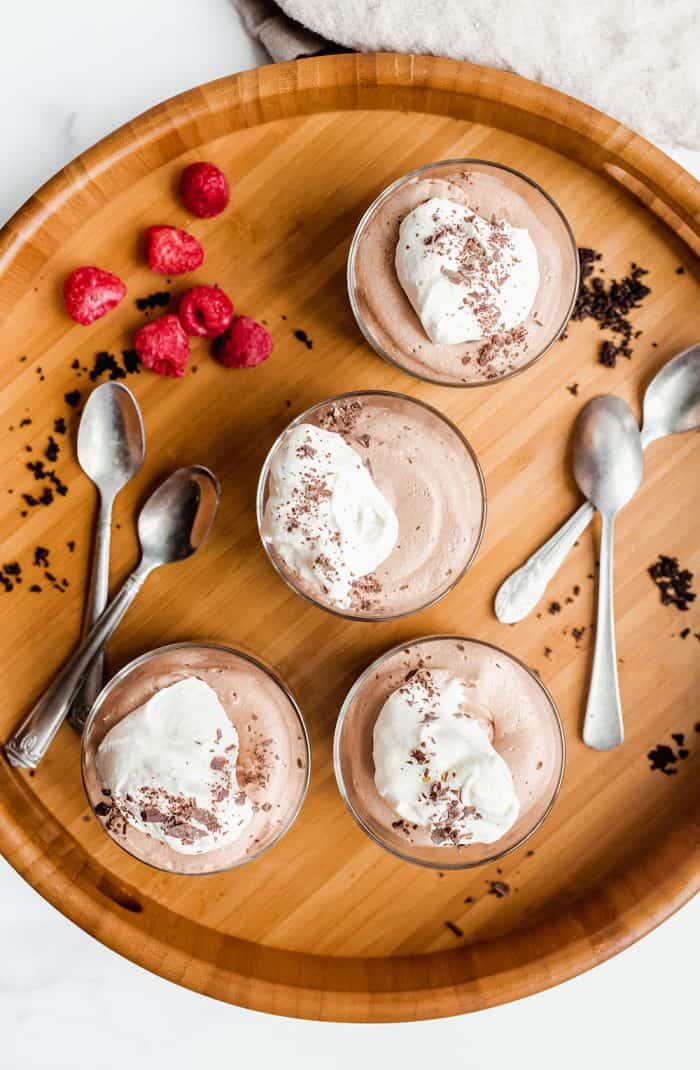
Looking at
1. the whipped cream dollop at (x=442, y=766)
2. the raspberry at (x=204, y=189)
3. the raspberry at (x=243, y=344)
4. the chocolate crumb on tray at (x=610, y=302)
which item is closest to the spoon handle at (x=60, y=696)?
the raspberry at (x=243, y=344)

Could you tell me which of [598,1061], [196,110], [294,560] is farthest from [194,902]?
[196,110]

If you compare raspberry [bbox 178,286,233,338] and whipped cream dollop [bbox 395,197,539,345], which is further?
raspberry [bbox 178,286,233,338]

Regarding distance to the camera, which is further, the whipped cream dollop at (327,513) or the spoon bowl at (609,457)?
the spoon bowl at (609,457)

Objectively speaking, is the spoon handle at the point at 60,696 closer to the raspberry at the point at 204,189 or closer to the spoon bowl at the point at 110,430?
the spoon bowl at the point at 110,430

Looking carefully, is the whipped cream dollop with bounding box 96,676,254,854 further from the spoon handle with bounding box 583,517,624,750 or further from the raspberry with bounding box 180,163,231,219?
the raspberry with bounding box 180,163,231,219

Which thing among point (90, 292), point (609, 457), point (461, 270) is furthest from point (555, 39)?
point (90, 292)

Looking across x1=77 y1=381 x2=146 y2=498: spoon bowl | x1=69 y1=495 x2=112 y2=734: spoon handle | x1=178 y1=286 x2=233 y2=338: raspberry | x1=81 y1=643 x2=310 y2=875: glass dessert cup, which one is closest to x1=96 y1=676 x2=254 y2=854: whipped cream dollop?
x1=81 y1=643 x2=310 y2=875: glass dessert cup

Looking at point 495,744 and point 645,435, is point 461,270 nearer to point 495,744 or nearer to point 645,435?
point 645,435
